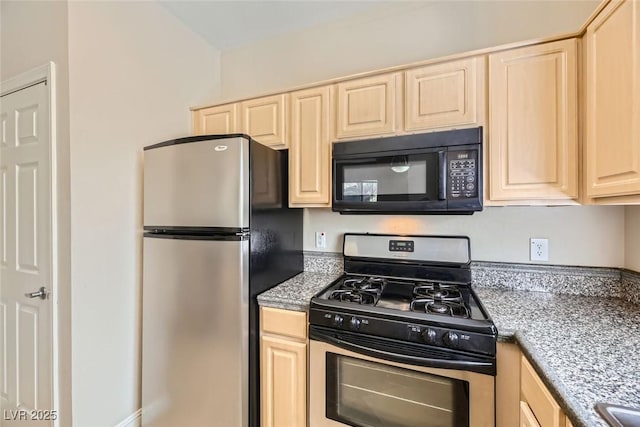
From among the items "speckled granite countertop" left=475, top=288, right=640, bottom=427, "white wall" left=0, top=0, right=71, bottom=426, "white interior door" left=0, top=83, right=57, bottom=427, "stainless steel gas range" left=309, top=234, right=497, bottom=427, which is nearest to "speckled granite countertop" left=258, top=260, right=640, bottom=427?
"speckled granite countertop" left=475, top=288, right=640, bottom=427

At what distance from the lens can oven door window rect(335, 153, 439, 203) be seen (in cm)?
149

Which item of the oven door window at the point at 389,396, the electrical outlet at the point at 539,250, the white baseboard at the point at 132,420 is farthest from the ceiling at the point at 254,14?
the white baseboard at the point at 132,420

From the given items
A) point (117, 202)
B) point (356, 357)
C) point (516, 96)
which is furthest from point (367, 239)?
point (117, 202)

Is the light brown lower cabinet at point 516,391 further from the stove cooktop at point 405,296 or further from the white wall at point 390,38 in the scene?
the white wall at point 390,38

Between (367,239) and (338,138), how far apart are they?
696mm

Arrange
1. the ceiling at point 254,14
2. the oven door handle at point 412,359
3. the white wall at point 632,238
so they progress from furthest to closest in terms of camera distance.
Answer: the ceiling at point 254,14, the white wall at point 632,238, the oven door handle at point 412,359

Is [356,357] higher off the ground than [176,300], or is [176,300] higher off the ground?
[176,300]

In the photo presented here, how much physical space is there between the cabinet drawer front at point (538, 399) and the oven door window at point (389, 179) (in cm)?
80

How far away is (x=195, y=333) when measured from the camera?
1.56m

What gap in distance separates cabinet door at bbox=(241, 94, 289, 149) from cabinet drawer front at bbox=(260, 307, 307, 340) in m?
1.02

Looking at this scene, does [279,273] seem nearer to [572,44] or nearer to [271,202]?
[271,202]

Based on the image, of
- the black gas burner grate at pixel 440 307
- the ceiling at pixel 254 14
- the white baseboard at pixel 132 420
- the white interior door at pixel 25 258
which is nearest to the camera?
the black gas burner grate at pixel 440 307

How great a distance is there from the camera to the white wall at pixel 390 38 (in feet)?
5.45

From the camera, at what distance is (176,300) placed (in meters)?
1.61
